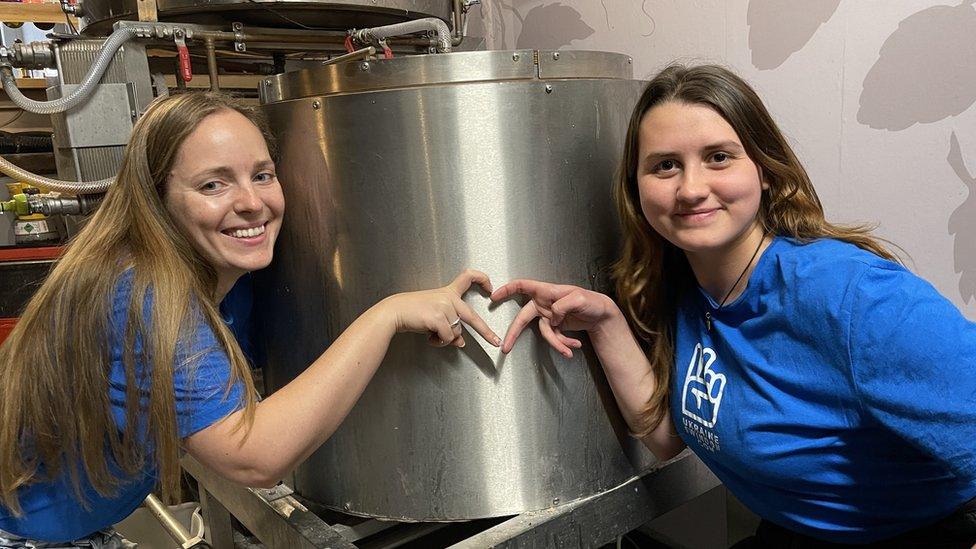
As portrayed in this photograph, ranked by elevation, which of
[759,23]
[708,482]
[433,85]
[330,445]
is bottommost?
[708,482]

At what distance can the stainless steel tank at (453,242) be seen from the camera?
0.68 m

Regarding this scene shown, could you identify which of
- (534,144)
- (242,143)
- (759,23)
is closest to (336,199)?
(242,143)

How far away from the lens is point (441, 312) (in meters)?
0.66

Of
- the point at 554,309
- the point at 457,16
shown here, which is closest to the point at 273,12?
the point at 457,16

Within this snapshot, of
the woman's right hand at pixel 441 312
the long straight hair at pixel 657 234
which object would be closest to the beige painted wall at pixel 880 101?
the long straight hair at pixel 657 234

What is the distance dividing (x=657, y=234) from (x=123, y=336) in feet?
1.84

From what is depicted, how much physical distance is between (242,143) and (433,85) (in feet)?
0.65

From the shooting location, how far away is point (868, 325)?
591 millimetres

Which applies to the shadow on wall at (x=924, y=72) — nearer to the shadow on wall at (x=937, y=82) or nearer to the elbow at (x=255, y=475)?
the shadow on wall at (x=937, y=82)

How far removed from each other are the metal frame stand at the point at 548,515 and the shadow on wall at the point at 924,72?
58 centimetres

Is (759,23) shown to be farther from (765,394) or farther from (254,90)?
(254,90)

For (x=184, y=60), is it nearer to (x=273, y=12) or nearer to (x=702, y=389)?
(x=273, y=12)

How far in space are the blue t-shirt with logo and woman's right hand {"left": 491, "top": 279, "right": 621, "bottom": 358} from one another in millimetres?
143

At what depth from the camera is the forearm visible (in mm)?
630
